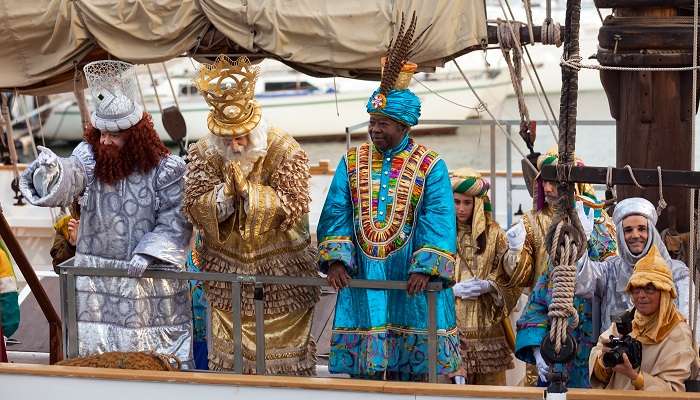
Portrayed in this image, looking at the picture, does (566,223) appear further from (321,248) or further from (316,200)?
(316,200)

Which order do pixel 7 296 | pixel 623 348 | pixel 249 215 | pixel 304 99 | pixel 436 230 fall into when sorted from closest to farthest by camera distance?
pixel 623 348 → pixel 436 230 → pixel 249 215 → pixel 7 296 → pixel 304 99

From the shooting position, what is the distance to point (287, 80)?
28.1 meters

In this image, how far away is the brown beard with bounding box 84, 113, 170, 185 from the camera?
6.31 m

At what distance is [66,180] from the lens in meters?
6.18

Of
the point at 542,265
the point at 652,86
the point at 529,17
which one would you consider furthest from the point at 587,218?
the point at 529,17

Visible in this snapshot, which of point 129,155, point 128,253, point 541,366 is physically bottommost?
point 541,366

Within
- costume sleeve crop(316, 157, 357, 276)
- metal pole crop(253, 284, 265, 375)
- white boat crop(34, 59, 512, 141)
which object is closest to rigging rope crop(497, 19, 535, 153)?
costume sleeve crop(316, 157, 357, 276)

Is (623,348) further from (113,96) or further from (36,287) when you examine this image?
(36,287)

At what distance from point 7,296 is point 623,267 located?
300 centimetres

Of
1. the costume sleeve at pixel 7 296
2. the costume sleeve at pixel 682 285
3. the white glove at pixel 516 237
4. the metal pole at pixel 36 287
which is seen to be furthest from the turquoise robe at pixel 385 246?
the costume sleeve at pixel 7 296

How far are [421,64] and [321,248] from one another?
172 centimetres

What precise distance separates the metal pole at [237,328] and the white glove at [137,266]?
0.41 m

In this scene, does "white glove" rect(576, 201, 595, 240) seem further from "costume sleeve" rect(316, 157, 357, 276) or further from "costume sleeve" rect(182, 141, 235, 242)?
"costume sleeve" rect(182, 141, 235, 242)

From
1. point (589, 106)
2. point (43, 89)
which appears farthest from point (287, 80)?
point (43, 89)
